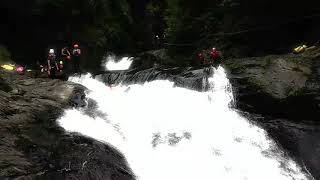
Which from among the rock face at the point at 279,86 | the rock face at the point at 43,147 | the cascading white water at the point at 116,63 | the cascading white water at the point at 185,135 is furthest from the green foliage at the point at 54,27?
the rock face at the point at 279,86

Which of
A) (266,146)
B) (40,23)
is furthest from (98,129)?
(40,23)

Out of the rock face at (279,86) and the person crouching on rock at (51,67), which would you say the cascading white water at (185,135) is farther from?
the person crouching on rock at (51,67)

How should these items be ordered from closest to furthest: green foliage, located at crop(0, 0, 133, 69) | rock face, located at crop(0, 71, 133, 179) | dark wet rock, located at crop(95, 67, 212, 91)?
rock face, located at crop(0, 71, 133, 179)
dark wet rock, located at crop(95, 67, 212, 91)
green foliage, located at crop(0, 0, 133, 69)

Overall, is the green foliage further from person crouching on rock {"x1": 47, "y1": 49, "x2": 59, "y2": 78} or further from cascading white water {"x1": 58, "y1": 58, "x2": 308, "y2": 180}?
cascading white water {"x1": 58, "y1": 58, "x2": 308, "y2": 180}

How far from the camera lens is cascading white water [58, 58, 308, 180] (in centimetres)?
1202

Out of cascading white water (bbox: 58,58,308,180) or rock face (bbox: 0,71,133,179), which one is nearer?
rock face (bbox: 0,71,133,179)

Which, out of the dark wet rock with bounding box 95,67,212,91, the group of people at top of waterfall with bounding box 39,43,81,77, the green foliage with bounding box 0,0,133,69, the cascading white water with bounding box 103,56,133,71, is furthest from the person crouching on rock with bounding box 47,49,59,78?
the cascading white water with bounding box 103,56,133,71

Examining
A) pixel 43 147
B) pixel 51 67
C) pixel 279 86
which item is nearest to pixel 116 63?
pixel 51 67

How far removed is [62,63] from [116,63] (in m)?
11.6

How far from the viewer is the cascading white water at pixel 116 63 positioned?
101ft

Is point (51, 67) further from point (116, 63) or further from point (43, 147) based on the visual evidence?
point (116, 63)

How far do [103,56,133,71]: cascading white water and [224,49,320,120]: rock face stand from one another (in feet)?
48.2

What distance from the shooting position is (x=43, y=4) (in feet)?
80.2

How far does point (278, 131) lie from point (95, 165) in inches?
271
